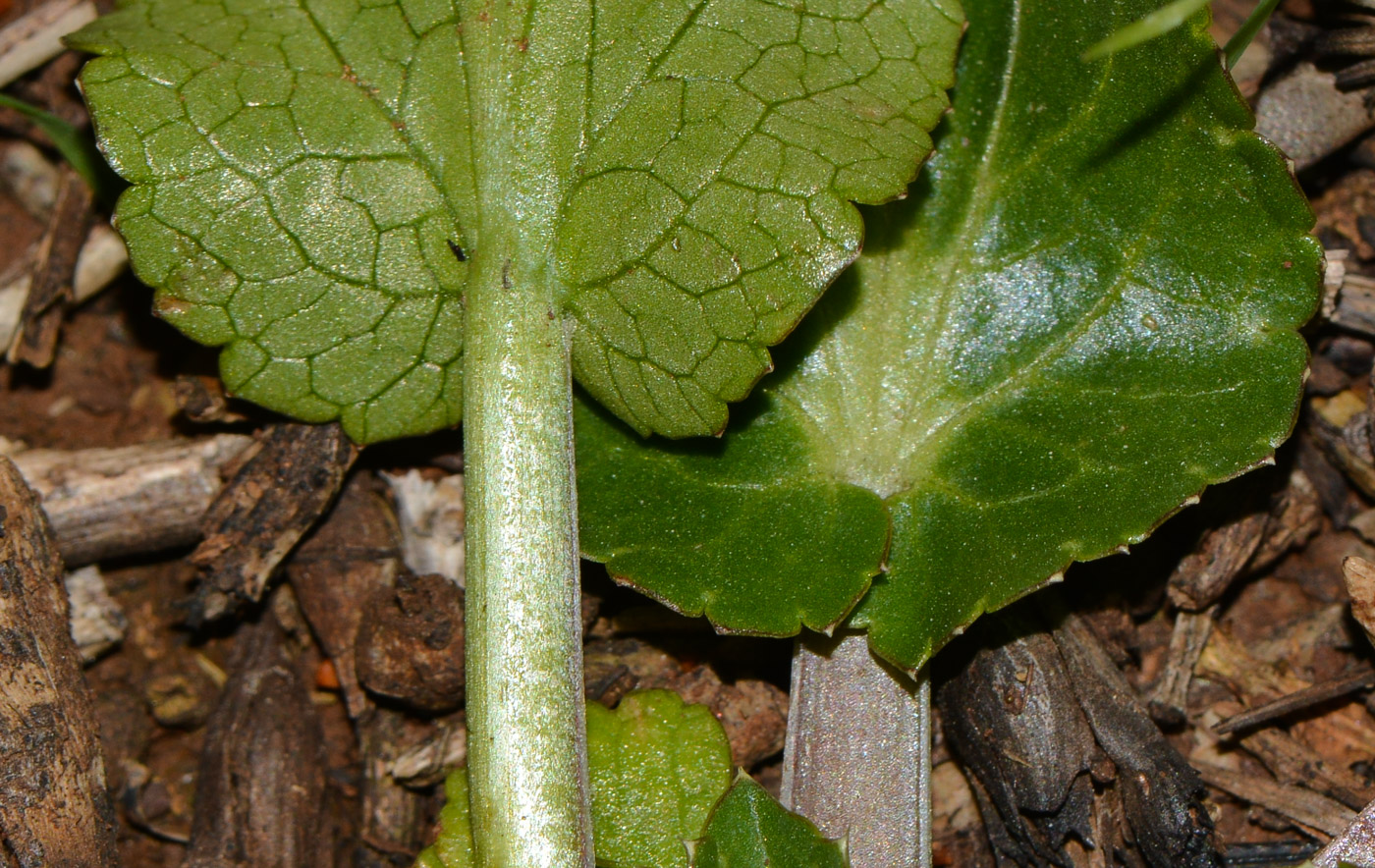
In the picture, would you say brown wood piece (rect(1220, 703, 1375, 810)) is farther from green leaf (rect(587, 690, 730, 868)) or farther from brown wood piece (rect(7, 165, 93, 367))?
brown wood piece (rect(7, 165, 93, 367))

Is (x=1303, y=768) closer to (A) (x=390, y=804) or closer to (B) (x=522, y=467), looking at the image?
(B) (x=522, y=467)

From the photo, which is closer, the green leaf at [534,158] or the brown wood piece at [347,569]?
the green leaf at [534,158]

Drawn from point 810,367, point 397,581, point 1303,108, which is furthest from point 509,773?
point 1303,108

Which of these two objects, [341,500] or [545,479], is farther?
[341,500]

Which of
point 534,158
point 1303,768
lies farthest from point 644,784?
point 1303,768

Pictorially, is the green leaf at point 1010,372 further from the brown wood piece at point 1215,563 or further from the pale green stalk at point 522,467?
the brown wood piece at point 1215,563

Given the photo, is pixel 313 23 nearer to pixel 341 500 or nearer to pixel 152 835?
pixel 341 500

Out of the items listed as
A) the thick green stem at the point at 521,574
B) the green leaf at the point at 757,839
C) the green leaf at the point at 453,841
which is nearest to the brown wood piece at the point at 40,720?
the green leaf at the point at 453,841
